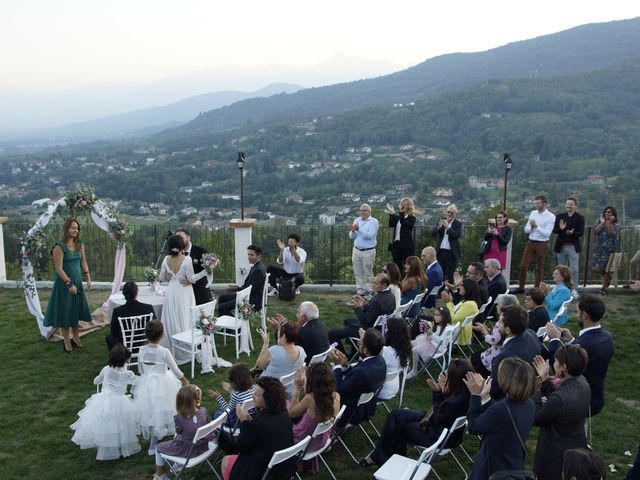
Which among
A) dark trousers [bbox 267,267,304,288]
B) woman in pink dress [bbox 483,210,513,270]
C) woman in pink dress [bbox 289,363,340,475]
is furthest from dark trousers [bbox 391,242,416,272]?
woman in pink dress [bbox 289,363,340,475]

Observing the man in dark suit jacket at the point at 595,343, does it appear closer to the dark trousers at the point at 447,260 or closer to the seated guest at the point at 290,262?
the dark trousers at the point at 447,260

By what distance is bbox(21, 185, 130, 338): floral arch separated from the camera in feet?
29.6

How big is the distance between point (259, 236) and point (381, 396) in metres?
8.36

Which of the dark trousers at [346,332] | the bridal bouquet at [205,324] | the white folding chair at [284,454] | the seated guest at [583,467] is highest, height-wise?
the seated guest at [583,467]

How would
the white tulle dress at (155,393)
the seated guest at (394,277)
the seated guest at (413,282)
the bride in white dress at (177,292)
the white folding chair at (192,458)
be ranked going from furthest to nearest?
the seated guest at (413,282)
the bride in white dress at (177,292)
the seated guest at (394,277)
the white tulle dress at (155,393)
the white folding chair at (192,458)

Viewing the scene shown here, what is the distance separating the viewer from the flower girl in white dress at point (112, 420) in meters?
5.44

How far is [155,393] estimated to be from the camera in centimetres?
565

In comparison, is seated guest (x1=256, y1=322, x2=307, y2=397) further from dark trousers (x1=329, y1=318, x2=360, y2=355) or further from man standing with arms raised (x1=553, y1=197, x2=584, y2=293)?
man standing with arms raised (x1=553, y1=197, x2=584, y2=293)

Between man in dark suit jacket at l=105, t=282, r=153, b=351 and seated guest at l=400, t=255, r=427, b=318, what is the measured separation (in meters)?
3.37

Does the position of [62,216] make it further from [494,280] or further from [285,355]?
[494,280]

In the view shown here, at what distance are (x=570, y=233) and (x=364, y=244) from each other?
3600 millimetres

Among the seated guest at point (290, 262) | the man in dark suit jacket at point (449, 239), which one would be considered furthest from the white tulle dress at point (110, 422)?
the man in dark suit jacket at point (449, 239)

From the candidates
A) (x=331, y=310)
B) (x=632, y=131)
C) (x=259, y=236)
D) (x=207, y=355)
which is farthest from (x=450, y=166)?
(x=207, y=355)

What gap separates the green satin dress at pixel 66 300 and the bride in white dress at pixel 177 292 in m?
1.35
